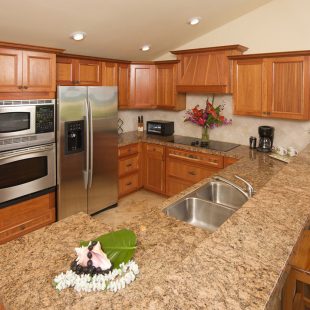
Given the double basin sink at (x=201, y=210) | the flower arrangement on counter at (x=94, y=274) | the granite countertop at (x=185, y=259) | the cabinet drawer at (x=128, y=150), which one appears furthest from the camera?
the cabinet drawer at (x=128, y=150)

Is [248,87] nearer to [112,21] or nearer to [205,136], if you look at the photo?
[205,136]

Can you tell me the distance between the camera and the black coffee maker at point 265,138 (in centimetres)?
373

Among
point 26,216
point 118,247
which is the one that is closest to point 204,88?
point 26,216

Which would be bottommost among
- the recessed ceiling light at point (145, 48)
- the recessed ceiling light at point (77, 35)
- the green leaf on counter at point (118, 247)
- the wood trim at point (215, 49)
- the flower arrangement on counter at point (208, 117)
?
the green leaf on counter at point (118, 247)

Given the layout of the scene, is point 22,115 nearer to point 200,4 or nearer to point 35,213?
point 35,213

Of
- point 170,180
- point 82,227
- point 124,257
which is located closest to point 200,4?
point 170,180

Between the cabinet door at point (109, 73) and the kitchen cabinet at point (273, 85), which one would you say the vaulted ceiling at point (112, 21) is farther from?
the kitchen cabinet at point (273, 85)

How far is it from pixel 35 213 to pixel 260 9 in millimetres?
3675

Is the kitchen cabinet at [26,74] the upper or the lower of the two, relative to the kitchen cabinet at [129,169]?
upper

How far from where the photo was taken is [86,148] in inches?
142

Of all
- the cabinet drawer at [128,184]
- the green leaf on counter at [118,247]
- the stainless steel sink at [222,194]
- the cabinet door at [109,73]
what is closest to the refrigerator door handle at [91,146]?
the cabinet drawer at [128,184]

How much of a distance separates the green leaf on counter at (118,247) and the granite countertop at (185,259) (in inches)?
3.1

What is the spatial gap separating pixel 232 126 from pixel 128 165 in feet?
5.34

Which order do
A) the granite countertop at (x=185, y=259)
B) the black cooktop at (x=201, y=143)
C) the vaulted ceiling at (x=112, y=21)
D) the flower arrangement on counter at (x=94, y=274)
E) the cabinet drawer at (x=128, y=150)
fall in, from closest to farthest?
1. the granite countertop at (x=185, y=259)
2. the flower arrangement on counter at (x=94, y=274)
3. the vaulted ceiling at (x=112, y=21)
4. the black cooktop at (x=201, y=143)
5. the cabinet drawer at (x=128, y=150)
